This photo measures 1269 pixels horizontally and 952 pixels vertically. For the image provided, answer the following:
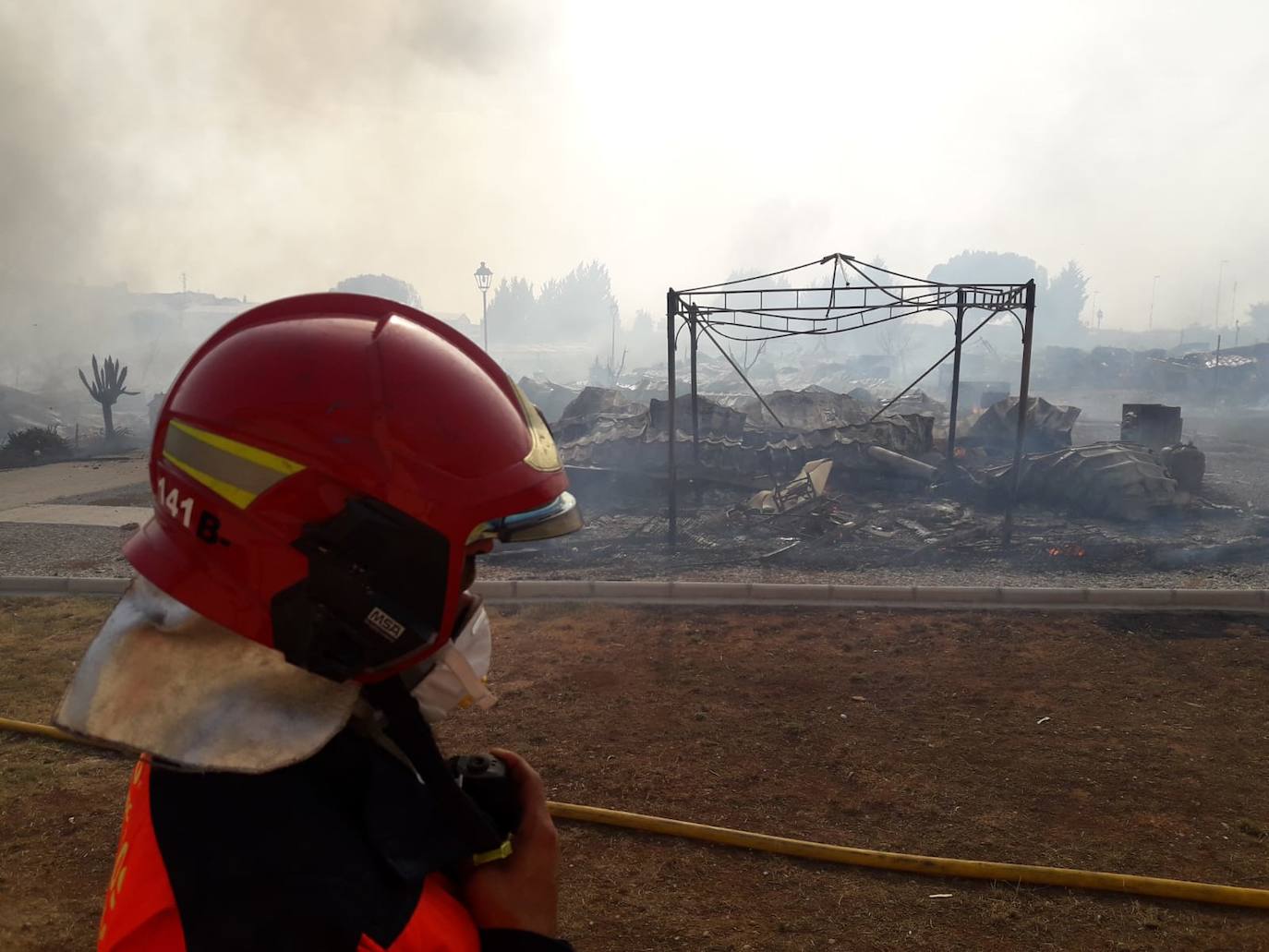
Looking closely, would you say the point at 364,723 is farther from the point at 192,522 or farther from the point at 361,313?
the point at 361,313

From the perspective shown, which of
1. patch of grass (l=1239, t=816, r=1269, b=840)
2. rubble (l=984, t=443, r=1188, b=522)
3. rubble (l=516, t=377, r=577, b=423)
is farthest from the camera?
rubble (l=516, t=377, r=577, b=423)

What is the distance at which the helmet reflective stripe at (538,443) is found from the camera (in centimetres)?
137

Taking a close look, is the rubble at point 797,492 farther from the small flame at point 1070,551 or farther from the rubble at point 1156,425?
the rubble at point 1156,425

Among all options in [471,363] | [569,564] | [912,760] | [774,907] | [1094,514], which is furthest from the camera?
[1094,514]

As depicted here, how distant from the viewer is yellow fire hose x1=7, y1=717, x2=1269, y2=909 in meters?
3.65

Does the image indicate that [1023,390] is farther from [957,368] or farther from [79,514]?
→ [79,514]

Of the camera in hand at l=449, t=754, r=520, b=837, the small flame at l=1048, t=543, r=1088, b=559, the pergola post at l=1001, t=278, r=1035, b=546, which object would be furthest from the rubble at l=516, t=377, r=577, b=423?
the camera in hand at l=449, t=754, r=520, b=837

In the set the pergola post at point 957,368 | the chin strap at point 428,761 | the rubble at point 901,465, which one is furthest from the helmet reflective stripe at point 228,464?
the rubble at point 901,465

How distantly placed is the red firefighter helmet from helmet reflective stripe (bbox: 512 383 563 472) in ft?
0.09

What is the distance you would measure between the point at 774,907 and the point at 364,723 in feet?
10.1

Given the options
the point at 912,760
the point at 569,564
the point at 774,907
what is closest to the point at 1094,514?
the point at 569,564

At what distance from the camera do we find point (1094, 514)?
44.9 feet

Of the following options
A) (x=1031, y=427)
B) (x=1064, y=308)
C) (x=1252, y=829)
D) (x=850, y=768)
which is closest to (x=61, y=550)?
(x=850, y=768)

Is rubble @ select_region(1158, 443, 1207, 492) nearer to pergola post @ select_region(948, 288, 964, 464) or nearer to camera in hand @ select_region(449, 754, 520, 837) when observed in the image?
pergola post @ select_region(948, 288, 964, 464)
